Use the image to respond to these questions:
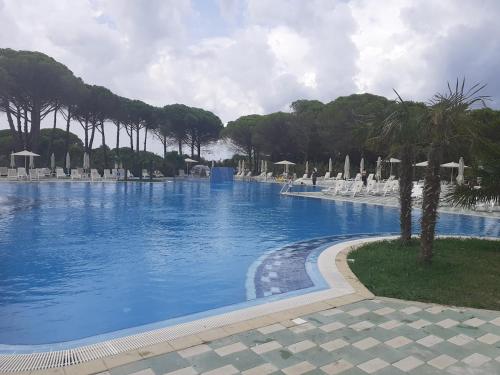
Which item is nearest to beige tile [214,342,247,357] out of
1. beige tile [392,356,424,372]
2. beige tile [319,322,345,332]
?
beige tile [319,322,345,332]

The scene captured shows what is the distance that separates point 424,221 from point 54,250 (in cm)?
579

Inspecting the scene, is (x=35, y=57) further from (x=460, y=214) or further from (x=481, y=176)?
(x=481, y=176)

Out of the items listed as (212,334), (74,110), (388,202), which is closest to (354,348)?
(212,334)

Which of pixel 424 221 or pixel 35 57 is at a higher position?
pixel 35 57

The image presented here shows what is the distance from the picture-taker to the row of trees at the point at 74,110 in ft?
96.3

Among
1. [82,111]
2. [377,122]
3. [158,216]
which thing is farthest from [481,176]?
[82,111]

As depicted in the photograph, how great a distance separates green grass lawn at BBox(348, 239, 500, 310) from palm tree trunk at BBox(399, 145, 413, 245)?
10.8 inches

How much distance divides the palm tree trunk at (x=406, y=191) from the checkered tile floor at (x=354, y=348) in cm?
303

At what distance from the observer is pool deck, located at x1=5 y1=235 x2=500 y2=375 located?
8.98ft

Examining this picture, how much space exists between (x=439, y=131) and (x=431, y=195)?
0.81 metres

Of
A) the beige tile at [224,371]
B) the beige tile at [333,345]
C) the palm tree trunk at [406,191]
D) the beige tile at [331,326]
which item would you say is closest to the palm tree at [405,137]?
the palm tree trunk at [406,191]

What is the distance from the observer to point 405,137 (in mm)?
6172

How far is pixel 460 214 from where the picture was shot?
13.0m

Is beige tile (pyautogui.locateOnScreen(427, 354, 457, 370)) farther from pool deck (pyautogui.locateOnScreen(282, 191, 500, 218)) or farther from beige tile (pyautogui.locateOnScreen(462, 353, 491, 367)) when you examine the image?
pool deck (pyautogui.locateOnScreen(282, 191, 500, 218))
